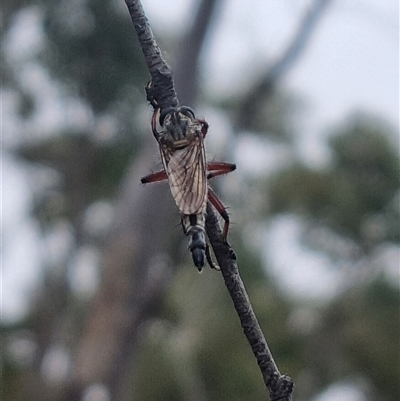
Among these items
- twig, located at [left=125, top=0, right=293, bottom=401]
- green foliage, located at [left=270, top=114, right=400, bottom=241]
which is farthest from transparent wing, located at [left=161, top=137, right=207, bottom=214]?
green foliage, located at [left=270, top=114, right=400, bottom=241]

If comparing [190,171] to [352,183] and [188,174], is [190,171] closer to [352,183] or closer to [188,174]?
[188,174]

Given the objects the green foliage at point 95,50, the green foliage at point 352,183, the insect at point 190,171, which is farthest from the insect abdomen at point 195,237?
the green foliage at point 352,183

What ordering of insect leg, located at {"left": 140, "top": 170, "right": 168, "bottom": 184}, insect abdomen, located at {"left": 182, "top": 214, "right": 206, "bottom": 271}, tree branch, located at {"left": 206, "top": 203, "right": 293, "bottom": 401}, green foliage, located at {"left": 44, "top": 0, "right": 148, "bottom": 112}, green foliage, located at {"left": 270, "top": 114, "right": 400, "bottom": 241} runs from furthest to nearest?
1. green foliage, located at {"left": 270, "top": 114, "right": 400, "bottom": 241}
2. green foliage, located at {"left": 44, "top": 0, "right": 148, "bottom": 112}
3. insect leg, located at {"left": 140, "top": 170, "right": 168, "bottom": 184}
4. insect abdomen, located at {"left": 182, "top": 214, "right": 206, "bottom": 271}
5. tree branch, located at {"left": 206, "top": 203, "right": 293, "bottom": 401}

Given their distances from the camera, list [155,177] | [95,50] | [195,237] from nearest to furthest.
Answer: [195,237] → [155,177] → [95,50]

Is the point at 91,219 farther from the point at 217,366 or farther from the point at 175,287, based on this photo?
the point at 217,366

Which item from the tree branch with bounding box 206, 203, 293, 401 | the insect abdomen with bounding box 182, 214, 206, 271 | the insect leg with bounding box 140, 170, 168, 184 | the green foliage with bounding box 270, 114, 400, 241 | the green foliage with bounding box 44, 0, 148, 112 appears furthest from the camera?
the green foliage with bounding box 270, 114, 400, 241

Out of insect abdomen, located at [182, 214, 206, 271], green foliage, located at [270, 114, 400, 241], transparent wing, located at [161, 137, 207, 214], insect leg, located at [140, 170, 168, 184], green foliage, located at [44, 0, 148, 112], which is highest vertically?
green foliage, located at [44, 0, 148, 112]

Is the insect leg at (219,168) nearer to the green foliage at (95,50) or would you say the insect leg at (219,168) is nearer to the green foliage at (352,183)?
the green foliage at (95,50)

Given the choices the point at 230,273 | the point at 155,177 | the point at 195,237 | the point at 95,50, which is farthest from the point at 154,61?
the point at 95,50

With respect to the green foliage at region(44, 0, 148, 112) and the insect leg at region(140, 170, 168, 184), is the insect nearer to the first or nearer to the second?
the insect leg at region(140, 170, 168, 184)

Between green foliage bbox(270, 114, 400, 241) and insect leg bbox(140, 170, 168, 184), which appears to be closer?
insect leg bbox(140, 170, 168, 184)
